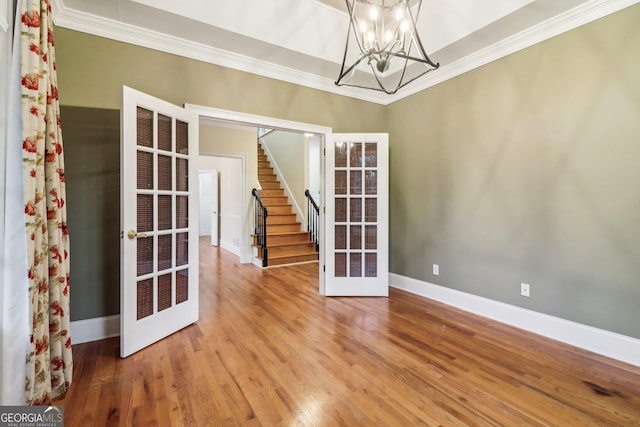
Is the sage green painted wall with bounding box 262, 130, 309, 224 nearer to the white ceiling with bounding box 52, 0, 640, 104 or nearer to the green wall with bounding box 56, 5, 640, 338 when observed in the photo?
the green wall with bounding box 56, 5, 640, 338

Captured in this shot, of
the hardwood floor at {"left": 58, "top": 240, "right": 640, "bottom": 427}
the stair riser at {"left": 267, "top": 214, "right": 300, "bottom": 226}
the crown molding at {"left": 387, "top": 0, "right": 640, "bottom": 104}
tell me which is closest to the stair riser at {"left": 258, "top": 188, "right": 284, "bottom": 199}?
the stair riser at {"left": 267, "top": 214, "right": 300, "bottom": 226}

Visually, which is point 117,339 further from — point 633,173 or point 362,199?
point 633,173

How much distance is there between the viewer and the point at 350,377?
2008 mm

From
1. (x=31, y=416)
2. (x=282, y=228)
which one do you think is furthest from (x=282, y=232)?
(x=31, y=416)

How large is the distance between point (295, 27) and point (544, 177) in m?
2.83

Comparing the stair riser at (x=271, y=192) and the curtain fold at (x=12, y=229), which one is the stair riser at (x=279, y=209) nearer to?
the stair riser at (x=271, y=192)

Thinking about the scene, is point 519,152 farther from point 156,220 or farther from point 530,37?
point 156,220

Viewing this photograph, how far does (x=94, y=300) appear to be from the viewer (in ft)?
8.29

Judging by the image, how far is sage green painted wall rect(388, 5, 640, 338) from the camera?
220cm

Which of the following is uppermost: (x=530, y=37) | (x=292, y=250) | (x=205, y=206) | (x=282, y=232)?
(x=530, y=37)

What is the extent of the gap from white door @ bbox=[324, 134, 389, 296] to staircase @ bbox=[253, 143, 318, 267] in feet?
6.70

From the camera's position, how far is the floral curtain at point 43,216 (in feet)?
5.20

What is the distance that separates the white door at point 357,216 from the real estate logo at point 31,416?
266 cm

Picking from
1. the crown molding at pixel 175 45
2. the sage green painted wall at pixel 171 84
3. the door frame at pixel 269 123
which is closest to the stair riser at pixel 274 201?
the door frame at pixel 269 123
